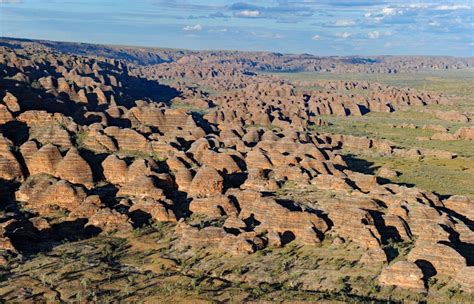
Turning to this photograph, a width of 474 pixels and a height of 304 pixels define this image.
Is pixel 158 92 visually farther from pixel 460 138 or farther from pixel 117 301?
pixel 117 301

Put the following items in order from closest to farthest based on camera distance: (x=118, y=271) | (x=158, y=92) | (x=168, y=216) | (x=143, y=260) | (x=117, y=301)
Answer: (x=117, y=301) → (x=118, y=271) → (x=143, y=260) → (x=168, y=216) → (x=158, y=92)

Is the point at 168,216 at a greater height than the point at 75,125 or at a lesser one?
lesser

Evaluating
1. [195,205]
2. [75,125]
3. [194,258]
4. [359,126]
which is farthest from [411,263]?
[359,126]

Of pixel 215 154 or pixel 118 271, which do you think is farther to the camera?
pixel 215 154

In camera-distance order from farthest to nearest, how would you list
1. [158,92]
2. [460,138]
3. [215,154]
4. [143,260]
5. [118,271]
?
[158,92], [460,138], [215,154], [143,260], [118,271]

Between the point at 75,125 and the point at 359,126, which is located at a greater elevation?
the point at 75,125

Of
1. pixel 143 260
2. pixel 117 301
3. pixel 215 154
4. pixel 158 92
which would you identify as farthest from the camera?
pixel 158 92

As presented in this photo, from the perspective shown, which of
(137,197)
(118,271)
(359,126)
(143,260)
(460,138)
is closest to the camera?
(118,271)

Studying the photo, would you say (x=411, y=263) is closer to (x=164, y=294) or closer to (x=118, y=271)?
(x=164, y=294)

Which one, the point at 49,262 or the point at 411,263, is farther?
the point at 49,262

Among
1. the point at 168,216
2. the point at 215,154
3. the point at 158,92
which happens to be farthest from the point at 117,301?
the point at 158,92
